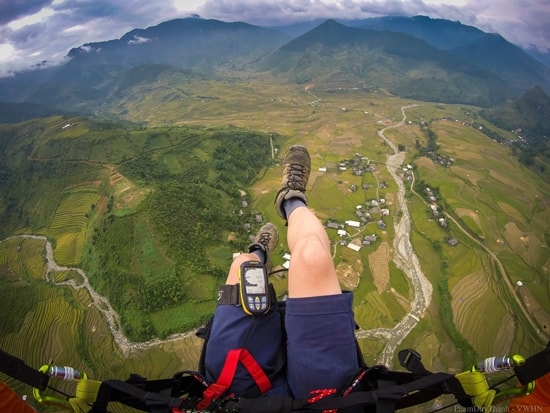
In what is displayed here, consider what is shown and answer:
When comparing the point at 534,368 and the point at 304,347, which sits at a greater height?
the point at 534,368

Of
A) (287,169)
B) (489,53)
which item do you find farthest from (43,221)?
(489,53)

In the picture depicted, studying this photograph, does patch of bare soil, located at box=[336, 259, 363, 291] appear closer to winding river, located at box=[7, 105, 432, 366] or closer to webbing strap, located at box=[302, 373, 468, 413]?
winding river, located at box=[7, 105, 432, 366]

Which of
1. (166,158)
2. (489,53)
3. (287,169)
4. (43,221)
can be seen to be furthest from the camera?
(489,53)

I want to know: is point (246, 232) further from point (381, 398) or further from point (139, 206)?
point (381, 398)

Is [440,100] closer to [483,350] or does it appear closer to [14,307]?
[483,350]

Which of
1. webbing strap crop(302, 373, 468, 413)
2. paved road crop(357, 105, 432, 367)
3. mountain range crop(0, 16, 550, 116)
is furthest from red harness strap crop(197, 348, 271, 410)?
mountain range crop(0, 16, 550, 116)

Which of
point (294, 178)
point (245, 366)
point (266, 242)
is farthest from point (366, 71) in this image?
point (245, 366)

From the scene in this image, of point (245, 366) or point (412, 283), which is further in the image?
point (412, 283)
